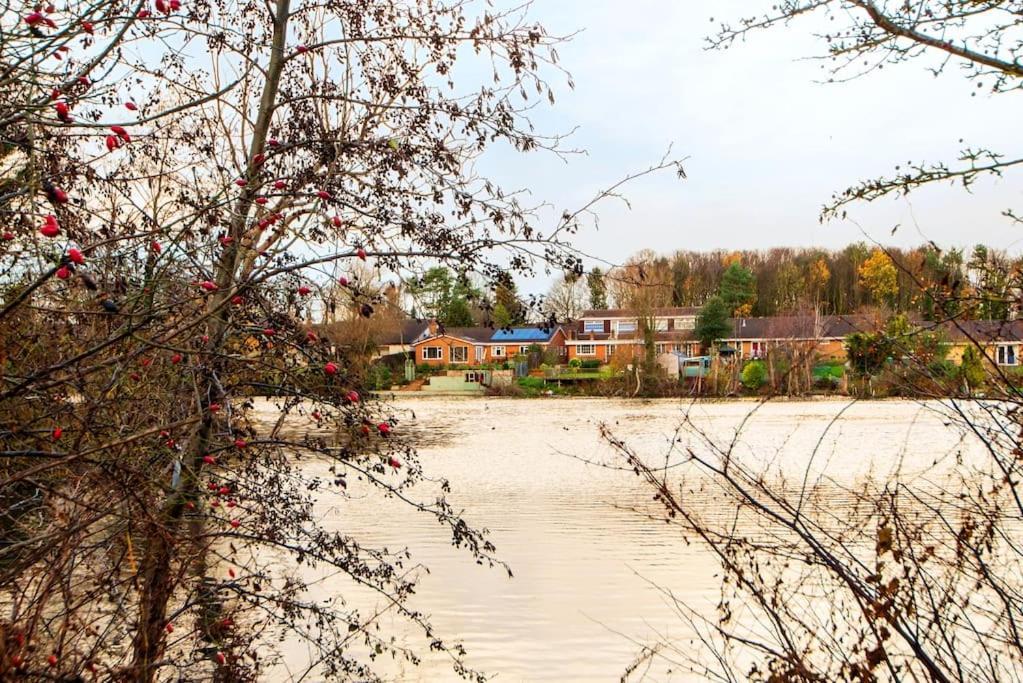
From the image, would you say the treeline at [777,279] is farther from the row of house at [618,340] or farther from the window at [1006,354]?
the window at [1006,354]

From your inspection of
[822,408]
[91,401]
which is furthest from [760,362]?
[91,401]

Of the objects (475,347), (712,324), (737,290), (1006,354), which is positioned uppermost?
(737,290)

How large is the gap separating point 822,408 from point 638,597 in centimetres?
2235

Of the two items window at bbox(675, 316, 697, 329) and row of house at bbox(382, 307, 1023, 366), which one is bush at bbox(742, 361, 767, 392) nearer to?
row of house at bbox(382, 307, 1023, 366)

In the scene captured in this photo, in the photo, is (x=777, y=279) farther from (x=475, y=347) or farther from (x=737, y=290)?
(x=475, y=347)

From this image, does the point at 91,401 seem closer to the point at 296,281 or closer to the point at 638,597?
the point at 296,281

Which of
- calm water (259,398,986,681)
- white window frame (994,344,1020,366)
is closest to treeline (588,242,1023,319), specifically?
calm water (259,398,986,681)

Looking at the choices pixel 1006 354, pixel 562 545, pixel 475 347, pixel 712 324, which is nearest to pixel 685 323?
pixel 712 324

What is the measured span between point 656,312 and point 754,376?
13.2m

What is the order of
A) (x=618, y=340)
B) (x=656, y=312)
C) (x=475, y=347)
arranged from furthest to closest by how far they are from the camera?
(x=475, y=347), (x=618, y=340), (x=656, y=312)

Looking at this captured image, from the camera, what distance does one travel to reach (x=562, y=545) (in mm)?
10359

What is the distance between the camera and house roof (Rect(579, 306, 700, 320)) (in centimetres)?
5153

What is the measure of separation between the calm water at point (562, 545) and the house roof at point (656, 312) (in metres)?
29.8

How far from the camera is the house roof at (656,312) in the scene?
5153 centimetres
